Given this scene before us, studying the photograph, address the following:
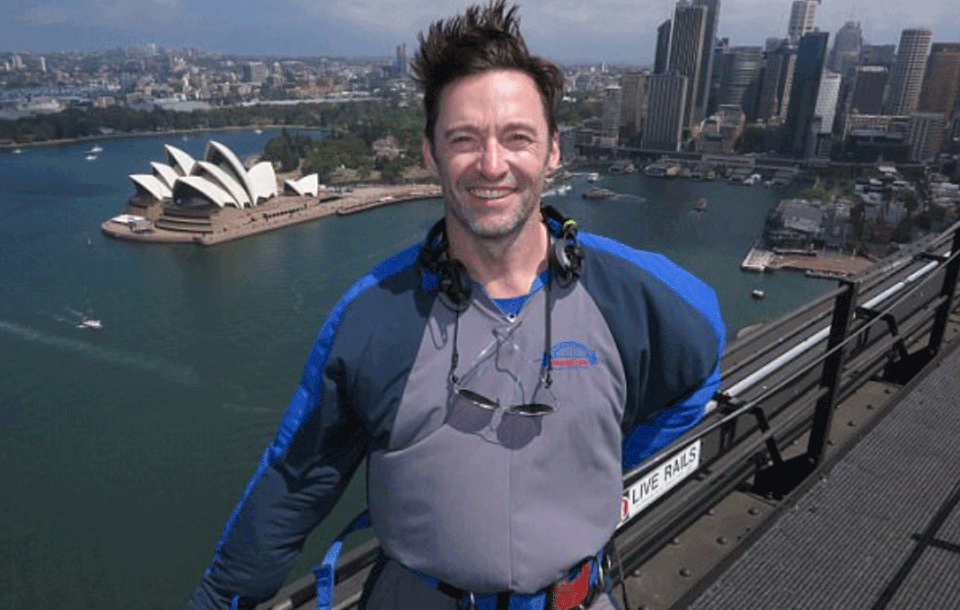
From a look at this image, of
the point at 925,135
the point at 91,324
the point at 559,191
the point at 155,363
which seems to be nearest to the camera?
the point at 155,363

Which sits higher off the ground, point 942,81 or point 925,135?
point 942,81

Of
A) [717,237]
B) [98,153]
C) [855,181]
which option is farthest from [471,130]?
[98,153]

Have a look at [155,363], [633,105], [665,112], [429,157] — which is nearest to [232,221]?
[155,363]

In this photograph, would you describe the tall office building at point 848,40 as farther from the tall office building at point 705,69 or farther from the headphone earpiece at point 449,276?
the headphone earpiece at point 449,276

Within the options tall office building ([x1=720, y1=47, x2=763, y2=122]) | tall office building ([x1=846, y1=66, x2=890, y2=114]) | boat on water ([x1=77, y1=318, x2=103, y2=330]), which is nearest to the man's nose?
boat on water ([x1=77, y1=318, x2=103, y2=330])

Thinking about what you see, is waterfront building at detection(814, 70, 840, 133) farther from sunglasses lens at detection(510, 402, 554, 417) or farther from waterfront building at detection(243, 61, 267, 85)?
waterfront building at detection(243, 61, 267, 85)

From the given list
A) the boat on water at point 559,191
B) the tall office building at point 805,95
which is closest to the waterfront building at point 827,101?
the tall office building at point 805,95

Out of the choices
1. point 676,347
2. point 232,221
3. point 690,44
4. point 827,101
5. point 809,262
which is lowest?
point 809,262

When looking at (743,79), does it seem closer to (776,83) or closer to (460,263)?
(776,83)

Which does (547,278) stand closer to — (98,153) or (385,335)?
(385,335)
